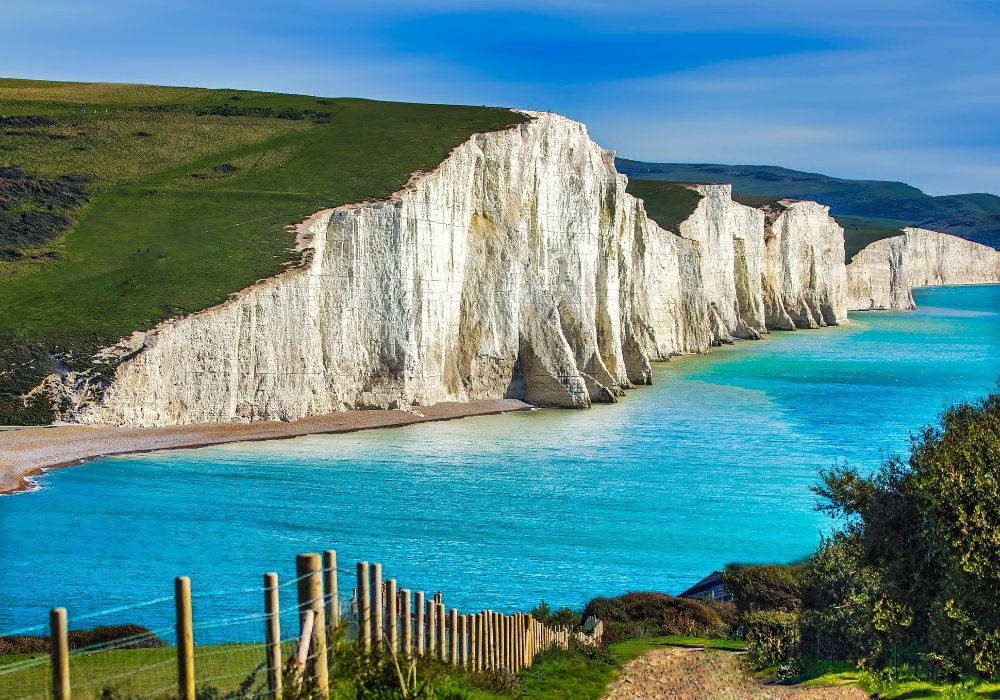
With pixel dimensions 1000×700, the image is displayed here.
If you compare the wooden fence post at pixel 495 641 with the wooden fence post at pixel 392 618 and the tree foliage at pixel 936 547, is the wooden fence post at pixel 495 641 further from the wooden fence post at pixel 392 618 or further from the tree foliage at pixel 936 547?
the tree foliage at pixel 936 547

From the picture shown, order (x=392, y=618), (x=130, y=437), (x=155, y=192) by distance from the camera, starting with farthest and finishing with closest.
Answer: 1. (x=155, y=192)
2. (x=130, y=437)
3. (x=392, y=618)

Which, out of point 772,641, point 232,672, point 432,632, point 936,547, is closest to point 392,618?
point 432,632

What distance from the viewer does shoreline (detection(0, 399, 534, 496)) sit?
4159 cm

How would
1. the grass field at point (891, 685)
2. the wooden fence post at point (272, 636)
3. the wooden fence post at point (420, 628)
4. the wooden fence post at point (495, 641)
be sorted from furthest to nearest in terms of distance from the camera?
the wooden fence post at point (495, 641) → the grass field at point (891, 685) → the wooden fence post at point (420, 628) → the wooden fence post at point (272, 636)

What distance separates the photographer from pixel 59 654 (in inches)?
302

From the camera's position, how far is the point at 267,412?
2021 inches

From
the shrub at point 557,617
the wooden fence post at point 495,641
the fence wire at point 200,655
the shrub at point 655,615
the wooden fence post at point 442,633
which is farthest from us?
the shrub at point 655,615

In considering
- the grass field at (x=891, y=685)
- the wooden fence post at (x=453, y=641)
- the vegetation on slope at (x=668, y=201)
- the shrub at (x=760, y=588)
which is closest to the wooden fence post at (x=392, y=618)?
the wooden fence post at (x=453, y=641)

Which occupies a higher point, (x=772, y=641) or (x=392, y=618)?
(x=392, y=618)

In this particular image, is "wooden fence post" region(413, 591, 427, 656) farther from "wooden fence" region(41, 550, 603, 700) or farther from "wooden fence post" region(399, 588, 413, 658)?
"wooden fence post" region(399, 588, 413, 658)

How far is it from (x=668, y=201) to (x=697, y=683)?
319 ft

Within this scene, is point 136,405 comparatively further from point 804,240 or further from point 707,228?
point 804,240

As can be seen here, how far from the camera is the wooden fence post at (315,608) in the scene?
9930 millimetres

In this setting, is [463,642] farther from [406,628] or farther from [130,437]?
[130,437]
